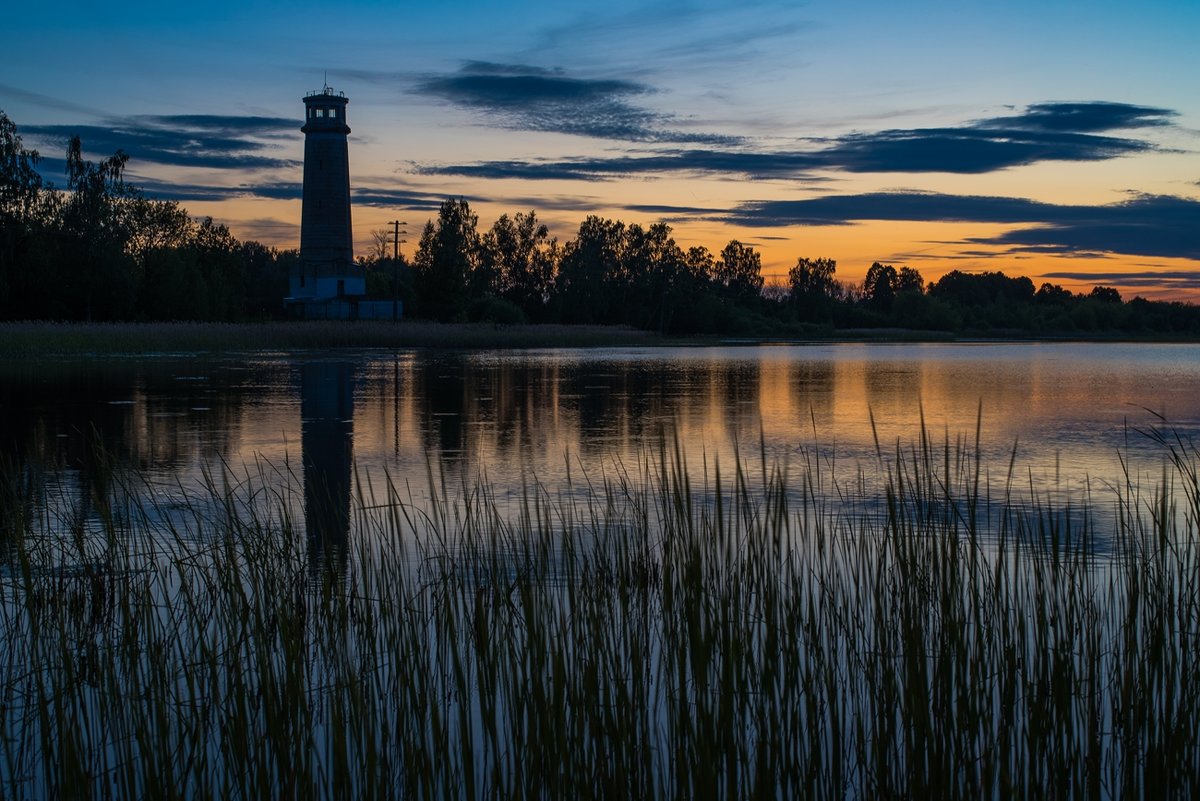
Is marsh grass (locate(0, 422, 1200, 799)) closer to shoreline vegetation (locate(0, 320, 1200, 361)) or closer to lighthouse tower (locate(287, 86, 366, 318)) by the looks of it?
shoreline vegetation (locate(0, 320, 1200, 361))

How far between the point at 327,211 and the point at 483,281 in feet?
84.6

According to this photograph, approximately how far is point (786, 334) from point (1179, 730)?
96380 mm

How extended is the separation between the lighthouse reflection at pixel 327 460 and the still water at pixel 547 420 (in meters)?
0.07

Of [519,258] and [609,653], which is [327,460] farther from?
[519,258]

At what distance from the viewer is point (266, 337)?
48344mm

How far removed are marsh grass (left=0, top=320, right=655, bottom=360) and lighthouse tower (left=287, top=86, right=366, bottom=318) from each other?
10010 millimetres

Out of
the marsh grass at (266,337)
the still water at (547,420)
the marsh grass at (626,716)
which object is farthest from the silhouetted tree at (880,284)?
the marsh grass at (626,716)

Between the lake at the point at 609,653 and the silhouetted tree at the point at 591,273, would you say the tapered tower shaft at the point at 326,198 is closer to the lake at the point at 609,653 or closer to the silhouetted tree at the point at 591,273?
the silhouetted tree at the point at 591,273

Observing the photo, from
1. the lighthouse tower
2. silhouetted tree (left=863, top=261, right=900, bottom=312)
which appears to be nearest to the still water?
the lighthouse tower

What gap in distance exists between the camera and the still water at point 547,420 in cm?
1186

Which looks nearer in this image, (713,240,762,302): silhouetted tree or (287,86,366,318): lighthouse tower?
(287,86,366,318): lighthouse tower

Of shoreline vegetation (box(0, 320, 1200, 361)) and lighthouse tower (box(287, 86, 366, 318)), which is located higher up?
lighthouse tower (box(287, 86, 366, 318))

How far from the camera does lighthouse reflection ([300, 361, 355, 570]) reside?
7.61m

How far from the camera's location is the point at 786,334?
98.7 meters
